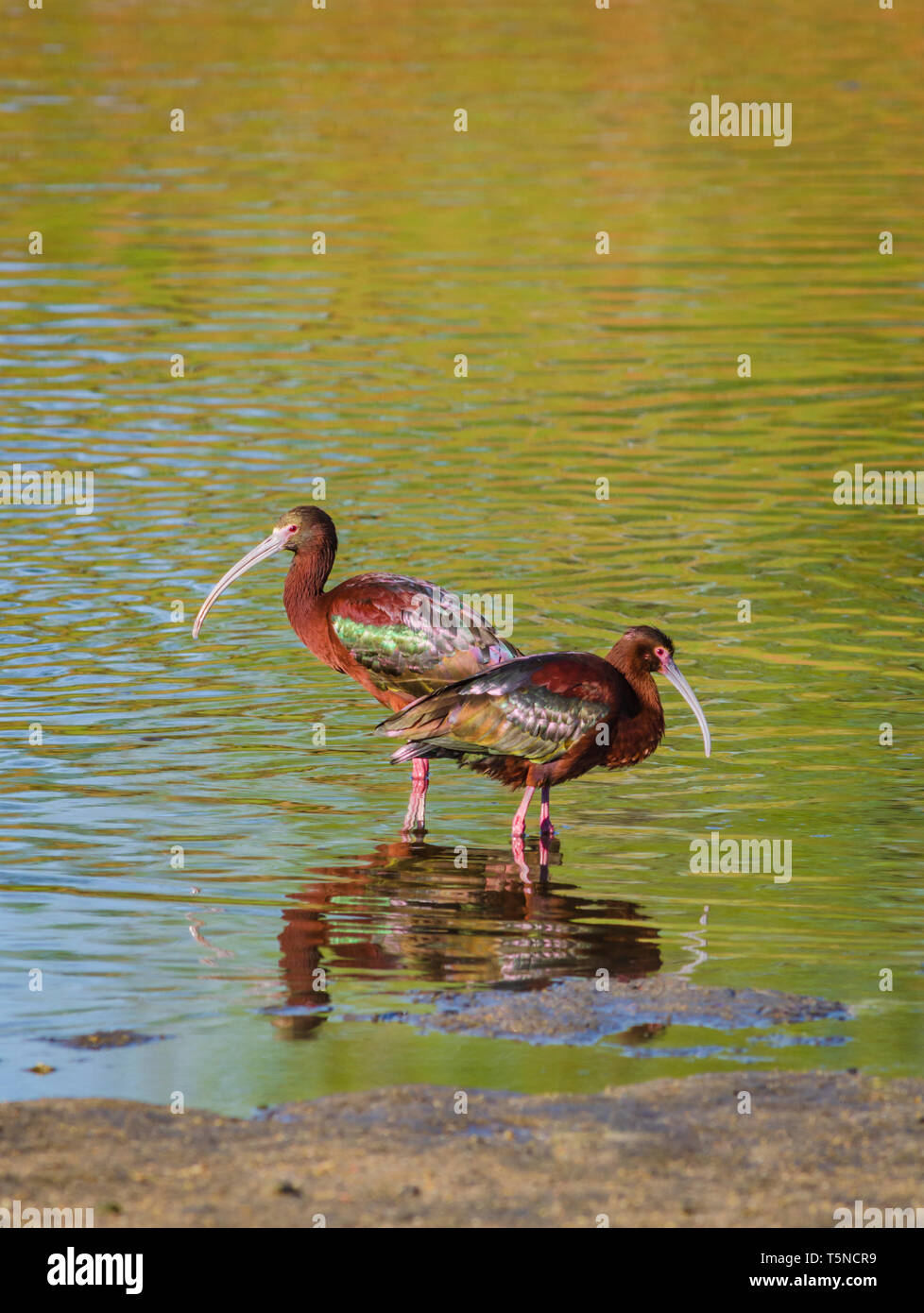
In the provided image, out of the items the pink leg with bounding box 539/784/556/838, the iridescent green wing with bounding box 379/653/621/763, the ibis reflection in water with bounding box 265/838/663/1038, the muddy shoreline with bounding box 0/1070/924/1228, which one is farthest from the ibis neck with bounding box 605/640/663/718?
the muddy shoreline with bounding box 0/1070/924/1228

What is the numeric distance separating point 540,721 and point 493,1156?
405cm

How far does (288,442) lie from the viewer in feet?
66.2

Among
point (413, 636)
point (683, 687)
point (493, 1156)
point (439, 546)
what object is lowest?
point (493, 1156)

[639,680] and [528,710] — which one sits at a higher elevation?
[639,680]

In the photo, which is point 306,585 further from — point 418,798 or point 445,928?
point 445,928

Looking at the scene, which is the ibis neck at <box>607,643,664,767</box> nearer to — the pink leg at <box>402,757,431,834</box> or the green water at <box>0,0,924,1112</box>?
the green water at <box>0,0,924,1112</box>

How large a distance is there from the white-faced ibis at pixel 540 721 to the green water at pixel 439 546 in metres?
0.44

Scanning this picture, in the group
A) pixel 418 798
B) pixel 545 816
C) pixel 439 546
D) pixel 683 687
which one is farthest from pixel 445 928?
pixel 439 546

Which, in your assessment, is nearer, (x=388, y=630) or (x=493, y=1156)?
(x=493, y=1156)


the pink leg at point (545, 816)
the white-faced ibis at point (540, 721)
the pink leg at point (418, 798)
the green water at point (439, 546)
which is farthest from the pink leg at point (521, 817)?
the pink leg at point (418, 798)

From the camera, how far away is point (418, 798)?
37.2ft

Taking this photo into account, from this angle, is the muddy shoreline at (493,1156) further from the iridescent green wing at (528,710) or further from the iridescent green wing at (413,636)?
the iridescent green wing at (413,636)

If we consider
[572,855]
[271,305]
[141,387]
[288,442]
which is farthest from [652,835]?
[271,305]
